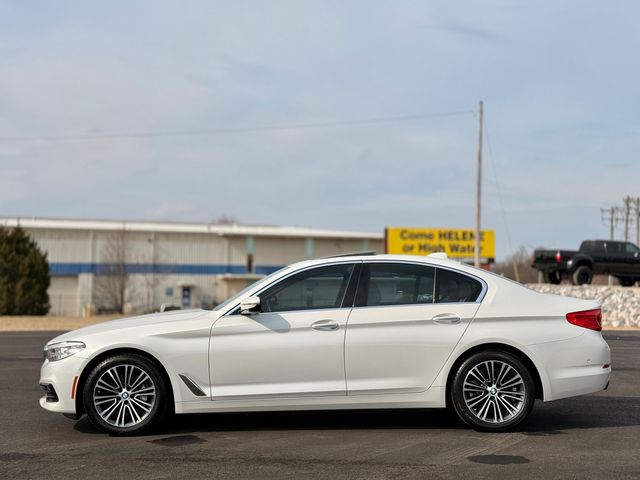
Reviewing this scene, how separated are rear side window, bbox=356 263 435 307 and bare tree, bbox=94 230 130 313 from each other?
52.1 m

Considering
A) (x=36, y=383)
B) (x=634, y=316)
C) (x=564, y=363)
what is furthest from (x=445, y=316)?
(x=634, y=316)

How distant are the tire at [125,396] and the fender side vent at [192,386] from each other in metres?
0.19

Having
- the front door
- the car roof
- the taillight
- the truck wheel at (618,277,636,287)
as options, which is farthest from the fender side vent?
the truck wheel at (618,277,636,287)

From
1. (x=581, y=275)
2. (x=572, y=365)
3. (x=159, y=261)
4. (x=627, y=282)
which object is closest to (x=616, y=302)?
(x=581, y=275)

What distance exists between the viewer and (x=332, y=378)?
24.5ft

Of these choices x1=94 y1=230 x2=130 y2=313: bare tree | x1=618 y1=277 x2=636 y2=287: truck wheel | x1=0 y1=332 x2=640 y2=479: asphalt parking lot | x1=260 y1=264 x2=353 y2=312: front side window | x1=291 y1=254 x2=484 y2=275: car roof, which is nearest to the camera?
x1=0 y1=332 x2=640 y2=479: asphalt parking lot

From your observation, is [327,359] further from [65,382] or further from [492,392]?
[65,382]

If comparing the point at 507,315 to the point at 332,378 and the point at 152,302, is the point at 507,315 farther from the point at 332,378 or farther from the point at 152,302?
the point at 152,302

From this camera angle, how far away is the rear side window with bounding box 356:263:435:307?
303 inches

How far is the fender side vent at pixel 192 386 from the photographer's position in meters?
7.43

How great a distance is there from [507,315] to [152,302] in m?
58.9

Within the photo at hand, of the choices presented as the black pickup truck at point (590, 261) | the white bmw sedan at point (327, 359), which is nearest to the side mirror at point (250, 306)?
the white bmw sedan at point (327, 359)

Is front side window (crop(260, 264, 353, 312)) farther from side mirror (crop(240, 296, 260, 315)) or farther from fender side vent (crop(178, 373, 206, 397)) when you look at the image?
fender side vent (crop(178, 373, 206, 397))

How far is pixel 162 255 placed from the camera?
6825cm
